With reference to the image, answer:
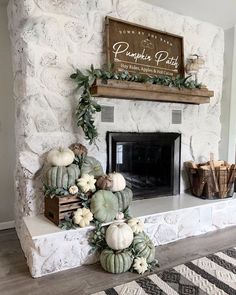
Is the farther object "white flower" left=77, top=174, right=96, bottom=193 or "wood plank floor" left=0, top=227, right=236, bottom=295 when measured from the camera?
"white flower" left=77, top=174, right=96, bottom=193

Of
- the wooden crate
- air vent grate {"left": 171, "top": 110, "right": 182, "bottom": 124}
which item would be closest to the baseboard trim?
the wooden crate

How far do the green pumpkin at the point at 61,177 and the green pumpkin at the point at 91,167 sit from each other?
0.12 m

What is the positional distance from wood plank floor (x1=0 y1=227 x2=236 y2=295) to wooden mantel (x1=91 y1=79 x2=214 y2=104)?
1.51 meters

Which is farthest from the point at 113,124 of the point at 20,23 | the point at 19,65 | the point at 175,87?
the point at 20,23

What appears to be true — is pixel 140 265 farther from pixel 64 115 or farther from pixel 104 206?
pixel 64 115

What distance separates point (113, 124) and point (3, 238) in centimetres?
168

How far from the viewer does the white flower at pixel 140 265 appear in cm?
204

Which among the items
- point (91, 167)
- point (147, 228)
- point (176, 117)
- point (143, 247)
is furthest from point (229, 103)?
point (143, 247)

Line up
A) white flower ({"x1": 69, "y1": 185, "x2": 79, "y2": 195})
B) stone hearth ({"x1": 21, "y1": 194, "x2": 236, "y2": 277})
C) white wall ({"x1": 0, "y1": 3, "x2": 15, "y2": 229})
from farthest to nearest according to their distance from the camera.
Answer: white wall ({"x1": 0, "y1": 3, "x2": 15, "y2": 229})
white flower ({"x1": 69, "y1": 185, "x2": 79, "y2": 195})
stone hearth ({"x1": 21, "y1": 194, "x2": 236, "y2": 277})

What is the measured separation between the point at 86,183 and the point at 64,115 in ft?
2.41

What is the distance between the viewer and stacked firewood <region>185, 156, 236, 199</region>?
3.00m

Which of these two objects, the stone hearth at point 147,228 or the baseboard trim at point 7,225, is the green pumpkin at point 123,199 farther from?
the baseboard trim at point 7,225

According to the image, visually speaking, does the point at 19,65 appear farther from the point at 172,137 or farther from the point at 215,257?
the point at 215,257

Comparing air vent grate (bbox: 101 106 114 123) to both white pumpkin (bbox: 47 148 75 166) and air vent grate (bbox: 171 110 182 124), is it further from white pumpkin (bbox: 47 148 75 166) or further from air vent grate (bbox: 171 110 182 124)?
air vent grate (bbox: 171 110 182 124)
